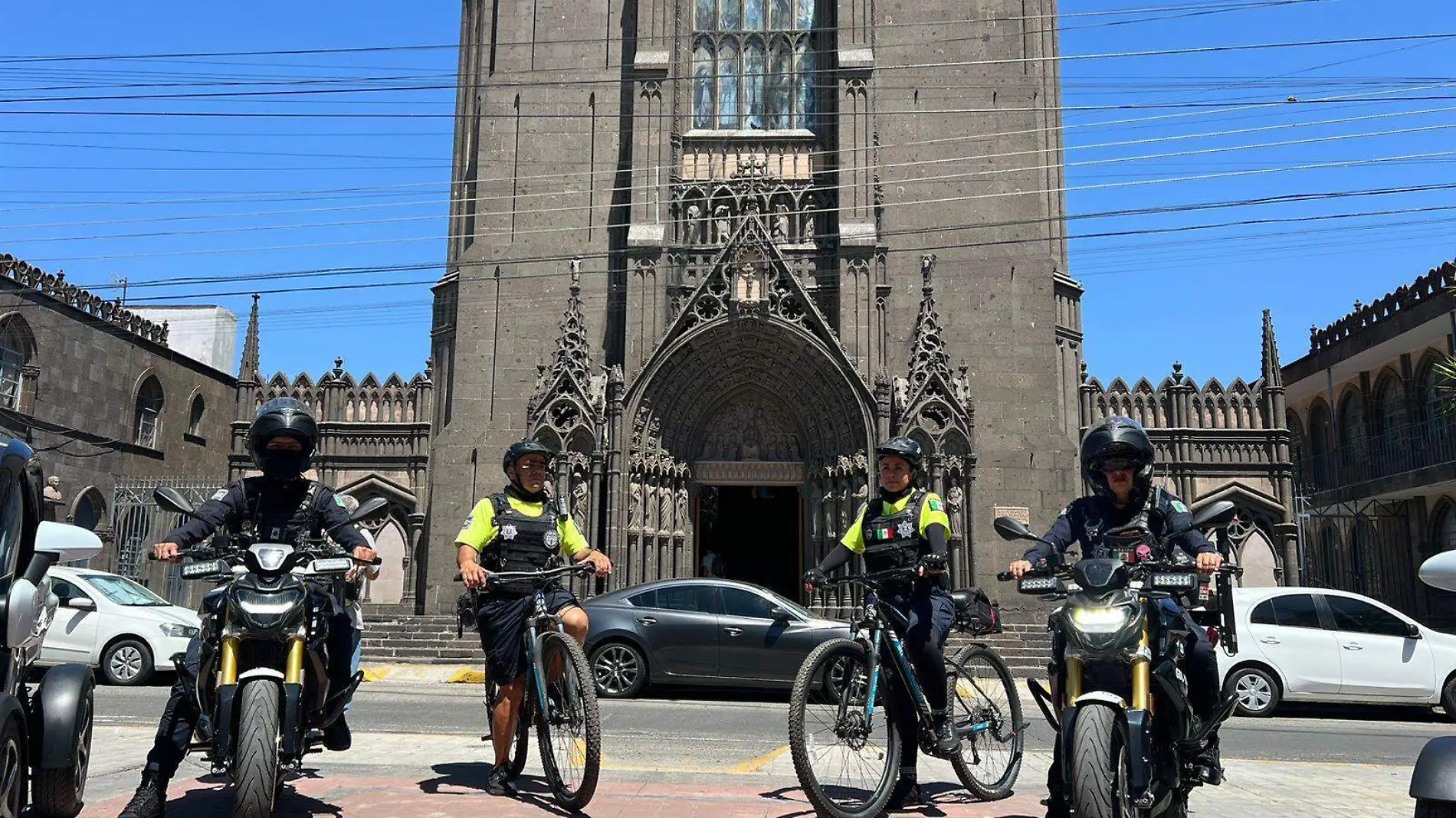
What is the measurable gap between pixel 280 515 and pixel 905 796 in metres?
3.53

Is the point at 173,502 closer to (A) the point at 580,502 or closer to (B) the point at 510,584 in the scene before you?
(B) the point at 510,584

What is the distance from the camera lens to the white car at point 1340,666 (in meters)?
12.7

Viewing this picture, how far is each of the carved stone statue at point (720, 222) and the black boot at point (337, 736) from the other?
1639 cm

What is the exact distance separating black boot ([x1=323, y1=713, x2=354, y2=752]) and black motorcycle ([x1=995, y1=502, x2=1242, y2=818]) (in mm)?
3374

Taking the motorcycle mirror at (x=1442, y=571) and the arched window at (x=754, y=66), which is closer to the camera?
the motorcycle mirror at (x=1442, y=571)

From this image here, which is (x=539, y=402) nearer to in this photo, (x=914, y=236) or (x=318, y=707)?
(x=914, y=236)

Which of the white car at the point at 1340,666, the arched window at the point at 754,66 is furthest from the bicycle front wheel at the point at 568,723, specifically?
the arched window at the point at 754,66

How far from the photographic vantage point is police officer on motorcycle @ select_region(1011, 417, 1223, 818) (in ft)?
15.9

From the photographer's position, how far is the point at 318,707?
5.01 m

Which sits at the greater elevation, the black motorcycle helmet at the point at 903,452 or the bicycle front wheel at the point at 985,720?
the black motorcycle helmet at the point at 903,452

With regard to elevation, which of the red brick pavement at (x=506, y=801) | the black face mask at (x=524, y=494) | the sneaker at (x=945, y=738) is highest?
the black face mask at (x=524, y=494)

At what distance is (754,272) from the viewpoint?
65.4ft

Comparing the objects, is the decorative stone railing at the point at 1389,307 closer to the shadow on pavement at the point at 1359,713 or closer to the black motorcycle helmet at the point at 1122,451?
the shadow on pavement at the point at 1359,713

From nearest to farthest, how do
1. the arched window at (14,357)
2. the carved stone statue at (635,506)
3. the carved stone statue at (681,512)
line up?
the carved stone statue at (635,506) < the carved stone statue at (681,512) < the arched window at (14,357)
